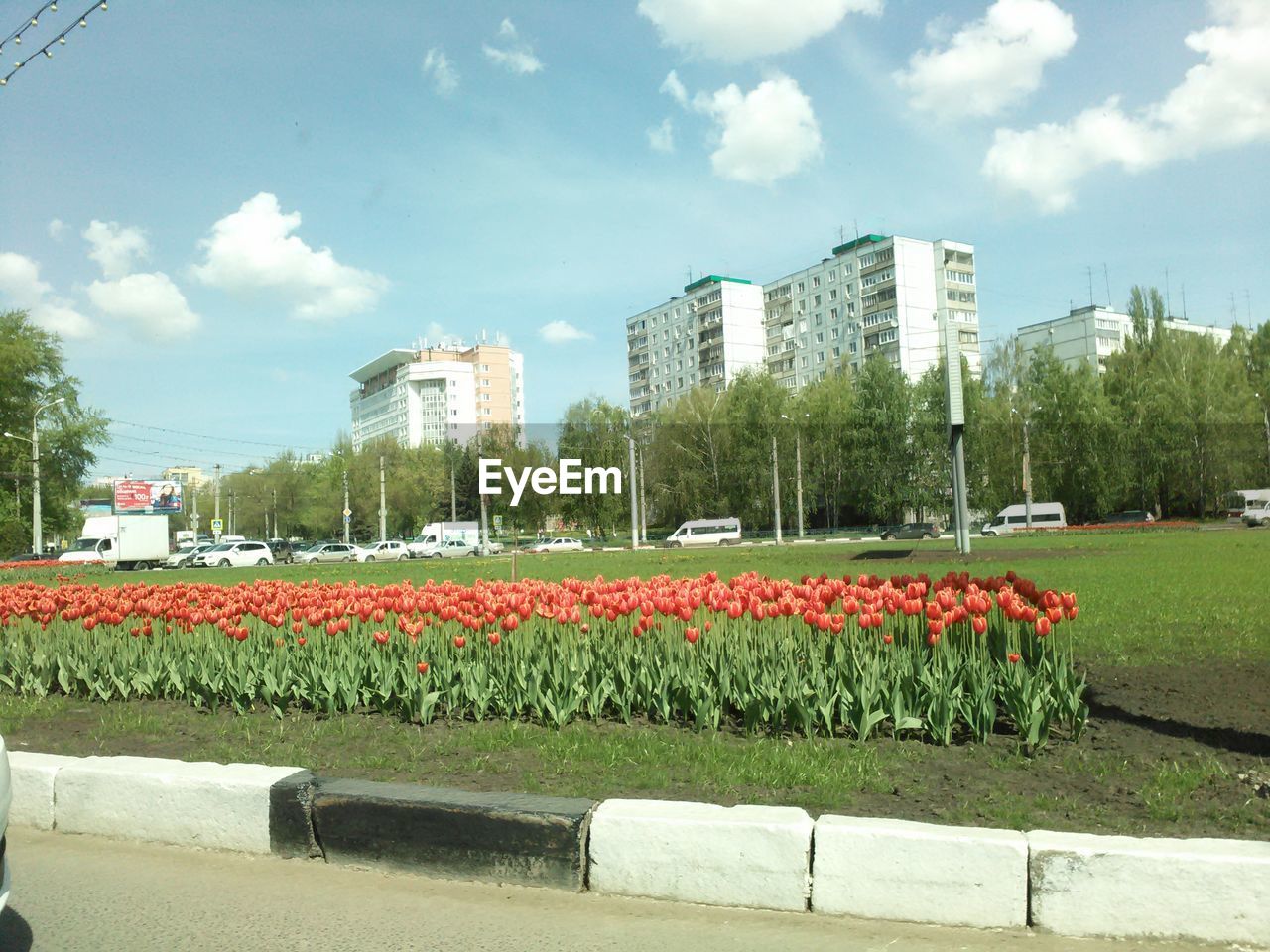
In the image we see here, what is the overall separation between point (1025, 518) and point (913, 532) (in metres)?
6.52

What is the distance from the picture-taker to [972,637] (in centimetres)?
595

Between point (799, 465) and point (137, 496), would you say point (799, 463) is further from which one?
point (137, 496)

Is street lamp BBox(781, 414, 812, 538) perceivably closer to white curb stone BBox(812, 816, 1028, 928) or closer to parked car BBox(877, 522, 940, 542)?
parked car BBox(877, 522, 940, 542)

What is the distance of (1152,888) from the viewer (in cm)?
356

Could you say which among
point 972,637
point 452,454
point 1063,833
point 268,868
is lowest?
point 268,868

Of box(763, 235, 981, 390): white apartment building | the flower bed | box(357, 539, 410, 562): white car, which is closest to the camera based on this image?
the flower bed

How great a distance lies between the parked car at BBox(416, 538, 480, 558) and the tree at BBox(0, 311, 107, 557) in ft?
76.0

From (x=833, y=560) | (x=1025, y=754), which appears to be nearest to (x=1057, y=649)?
(x=1025, y=754)

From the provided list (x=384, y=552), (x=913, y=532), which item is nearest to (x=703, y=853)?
(x=913, y=532)

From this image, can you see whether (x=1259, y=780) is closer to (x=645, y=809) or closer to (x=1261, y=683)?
(x=1261, y=683)

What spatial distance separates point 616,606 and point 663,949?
333 centimetres

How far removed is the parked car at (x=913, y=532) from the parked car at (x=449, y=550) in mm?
25504

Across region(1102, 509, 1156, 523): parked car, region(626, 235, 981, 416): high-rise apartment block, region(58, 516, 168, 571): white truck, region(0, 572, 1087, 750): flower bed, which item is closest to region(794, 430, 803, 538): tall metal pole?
region(626, 235, 981, 416): high-rise apartment block

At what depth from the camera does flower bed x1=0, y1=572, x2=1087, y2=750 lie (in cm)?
577
